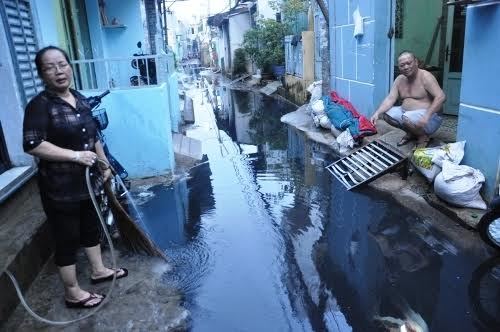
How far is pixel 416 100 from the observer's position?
5891mm

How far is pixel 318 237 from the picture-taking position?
171 inches

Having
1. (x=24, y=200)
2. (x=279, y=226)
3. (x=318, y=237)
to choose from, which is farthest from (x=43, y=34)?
(x=318, y=237)

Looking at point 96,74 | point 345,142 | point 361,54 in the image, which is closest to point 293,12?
point 361,54

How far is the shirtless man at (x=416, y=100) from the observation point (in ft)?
18.4

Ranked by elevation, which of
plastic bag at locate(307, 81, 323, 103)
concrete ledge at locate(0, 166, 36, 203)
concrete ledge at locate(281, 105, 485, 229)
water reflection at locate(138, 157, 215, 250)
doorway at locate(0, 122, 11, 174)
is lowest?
water reflection at locate(138, 157, 215, 250)

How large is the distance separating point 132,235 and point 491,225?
3.36 m

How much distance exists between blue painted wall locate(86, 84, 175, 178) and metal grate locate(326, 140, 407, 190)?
267cm

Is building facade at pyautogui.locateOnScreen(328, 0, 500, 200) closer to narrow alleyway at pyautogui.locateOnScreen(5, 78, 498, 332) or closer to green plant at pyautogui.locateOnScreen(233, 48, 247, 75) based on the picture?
narrow alleyway at pyautogui.locateOnScreen(5, 78, 498, 332)

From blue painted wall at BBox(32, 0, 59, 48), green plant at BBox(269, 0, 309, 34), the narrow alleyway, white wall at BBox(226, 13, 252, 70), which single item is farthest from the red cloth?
white wall at BBox(226, 13, 252, 70)

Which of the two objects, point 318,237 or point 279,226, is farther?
point 279,226

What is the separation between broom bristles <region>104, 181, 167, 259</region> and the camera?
12.4ft

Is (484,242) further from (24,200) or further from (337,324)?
(24,200)

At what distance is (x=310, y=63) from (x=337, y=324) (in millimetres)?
12052

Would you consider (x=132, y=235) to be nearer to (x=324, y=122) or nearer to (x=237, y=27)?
(x=324, y=122)
